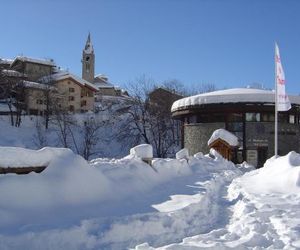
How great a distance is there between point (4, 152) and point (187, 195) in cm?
467

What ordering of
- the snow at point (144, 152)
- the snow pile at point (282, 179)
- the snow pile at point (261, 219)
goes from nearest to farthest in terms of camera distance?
the snow pile at point (261, 219), the snow pile at point (282, 179), the snow at point (144, 152)

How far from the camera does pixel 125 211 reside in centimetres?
866

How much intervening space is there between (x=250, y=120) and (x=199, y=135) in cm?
426

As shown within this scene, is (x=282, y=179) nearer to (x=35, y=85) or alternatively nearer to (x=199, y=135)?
(x=199, y=135)

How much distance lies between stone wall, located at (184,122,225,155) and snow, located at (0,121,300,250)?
22.2 m

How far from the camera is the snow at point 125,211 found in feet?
21.1

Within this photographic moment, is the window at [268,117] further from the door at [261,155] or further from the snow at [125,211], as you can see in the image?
the snow at [125,211]

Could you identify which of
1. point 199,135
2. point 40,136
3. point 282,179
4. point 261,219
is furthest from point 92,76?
point 261,219

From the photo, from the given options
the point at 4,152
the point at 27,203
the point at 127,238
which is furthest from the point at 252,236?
the point at 4,152

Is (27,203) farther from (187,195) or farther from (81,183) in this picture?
(187,195)

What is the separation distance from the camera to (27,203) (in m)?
8.14

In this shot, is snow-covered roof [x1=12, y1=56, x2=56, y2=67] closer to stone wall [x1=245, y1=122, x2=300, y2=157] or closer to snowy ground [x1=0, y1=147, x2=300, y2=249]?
stone wall [x1=245, y1=122, x2=300, y2=157]

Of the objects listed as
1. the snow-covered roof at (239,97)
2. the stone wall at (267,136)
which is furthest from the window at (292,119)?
the snow-covered roof at (239,97)

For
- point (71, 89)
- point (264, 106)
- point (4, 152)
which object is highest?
point (71, 89)
